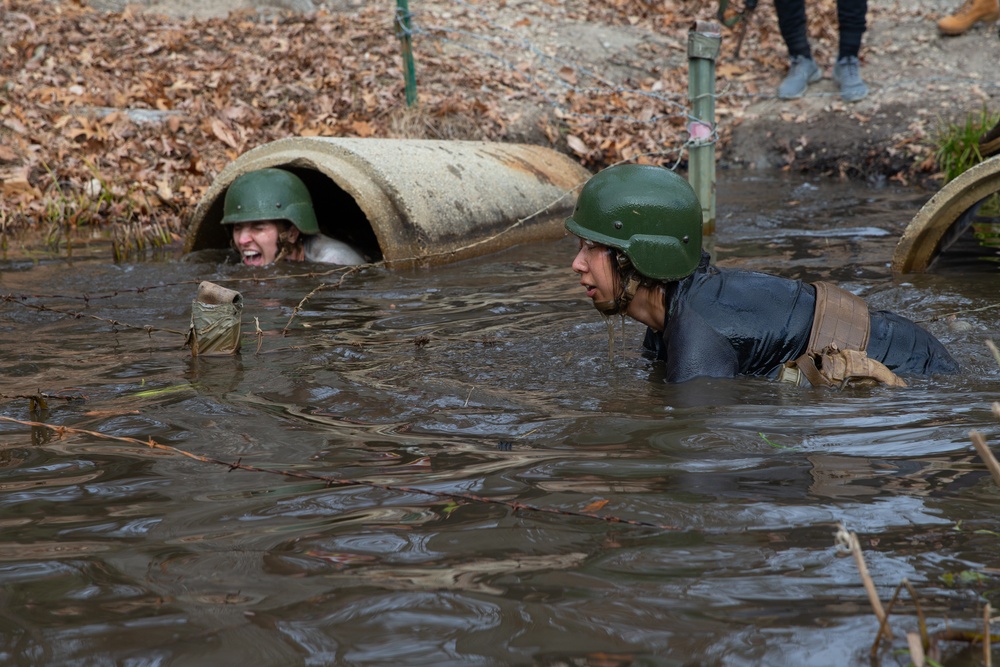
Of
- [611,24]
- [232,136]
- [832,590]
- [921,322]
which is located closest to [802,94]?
[611,24]

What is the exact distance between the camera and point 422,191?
7.60 m

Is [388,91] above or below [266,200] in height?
above

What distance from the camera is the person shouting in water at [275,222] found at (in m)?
7.52

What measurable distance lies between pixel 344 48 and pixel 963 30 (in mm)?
7678

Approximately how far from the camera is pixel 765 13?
14930 mm

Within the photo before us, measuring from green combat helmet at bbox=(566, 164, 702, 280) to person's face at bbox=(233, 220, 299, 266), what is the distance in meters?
3.78

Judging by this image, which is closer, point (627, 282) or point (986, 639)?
point (986, 639)

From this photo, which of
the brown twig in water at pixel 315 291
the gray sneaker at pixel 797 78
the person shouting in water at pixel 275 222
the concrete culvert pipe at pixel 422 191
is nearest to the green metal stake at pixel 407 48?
the concrete culvert pipe at pixel 422 191

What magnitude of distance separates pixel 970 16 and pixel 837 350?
10605mm

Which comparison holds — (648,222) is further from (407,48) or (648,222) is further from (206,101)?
(206,101)

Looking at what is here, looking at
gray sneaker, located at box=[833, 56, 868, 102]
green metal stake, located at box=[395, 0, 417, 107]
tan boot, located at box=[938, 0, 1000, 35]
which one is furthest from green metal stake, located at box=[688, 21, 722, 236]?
tan boot, located at box=[938, 0, 1000, 35]

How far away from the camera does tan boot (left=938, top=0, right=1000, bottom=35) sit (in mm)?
12906

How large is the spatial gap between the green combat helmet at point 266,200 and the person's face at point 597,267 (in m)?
3.52

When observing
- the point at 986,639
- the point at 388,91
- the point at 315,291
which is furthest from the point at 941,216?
the point at 388,91
